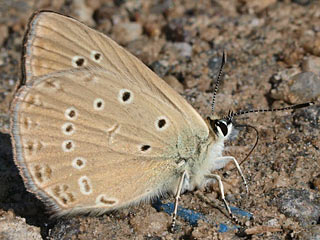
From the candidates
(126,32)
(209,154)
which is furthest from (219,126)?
(126,32)

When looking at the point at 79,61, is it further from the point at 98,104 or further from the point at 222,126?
the point at 222,126

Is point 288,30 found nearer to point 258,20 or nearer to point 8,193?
point 258,20

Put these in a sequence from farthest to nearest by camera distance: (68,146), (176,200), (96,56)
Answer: (176,200) < (96,56) < (68,146)

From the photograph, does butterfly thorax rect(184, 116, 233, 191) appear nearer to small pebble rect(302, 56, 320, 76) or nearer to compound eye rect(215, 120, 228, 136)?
compound eye rect(215, 120, 228, 136)

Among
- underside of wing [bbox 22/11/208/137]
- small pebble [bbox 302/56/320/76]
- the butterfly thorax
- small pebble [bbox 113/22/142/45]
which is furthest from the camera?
small pebble [bbox 113/22/142/45]

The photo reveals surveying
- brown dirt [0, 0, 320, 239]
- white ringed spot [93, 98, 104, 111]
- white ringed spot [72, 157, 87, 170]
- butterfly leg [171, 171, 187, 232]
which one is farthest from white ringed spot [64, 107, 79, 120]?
butterfly leg [171, 171, 187, 232]
